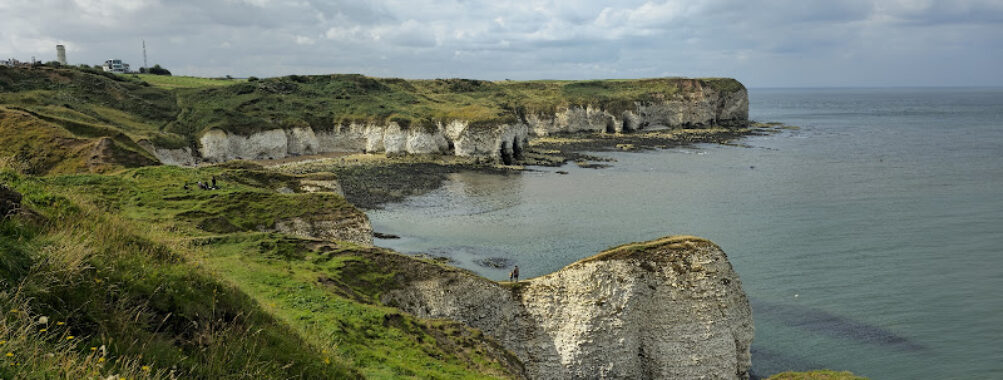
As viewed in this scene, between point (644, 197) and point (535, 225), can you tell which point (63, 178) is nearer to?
point (535, 225)

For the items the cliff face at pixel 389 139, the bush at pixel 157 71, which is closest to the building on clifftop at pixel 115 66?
the bush at pixel 157 71

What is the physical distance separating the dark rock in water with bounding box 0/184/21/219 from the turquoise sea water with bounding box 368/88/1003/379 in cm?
2956

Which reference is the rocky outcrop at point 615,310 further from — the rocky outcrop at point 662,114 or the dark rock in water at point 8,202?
the rocky outcrop at point 662,114

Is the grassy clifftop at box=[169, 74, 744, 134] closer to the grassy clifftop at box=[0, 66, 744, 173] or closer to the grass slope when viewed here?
the grassy clifftop at box=[0, 66, 744, 173]

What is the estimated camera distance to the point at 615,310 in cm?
2409

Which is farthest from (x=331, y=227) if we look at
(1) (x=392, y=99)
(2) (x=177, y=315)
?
(1) (x=392, y=99)

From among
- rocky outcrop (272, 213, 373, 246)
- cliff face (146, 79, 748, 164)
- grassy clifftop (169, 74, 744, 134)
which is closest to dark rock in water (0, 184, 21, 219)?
rocky outcrop (272, 213, 373, 246)

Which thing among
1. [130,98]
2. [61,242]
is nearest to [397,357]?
[61,242]

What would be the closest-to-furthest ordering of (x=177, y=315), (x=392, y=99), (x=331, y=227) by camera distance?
(x=177, y=315) → (x=331, y=227) → (x=392, y=99)

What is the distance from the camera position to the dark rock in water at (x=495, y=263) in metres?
43.3

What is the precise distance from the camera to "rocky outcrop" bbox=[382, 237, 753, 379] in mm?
23875

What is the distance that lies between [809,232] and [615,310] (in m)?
37.0

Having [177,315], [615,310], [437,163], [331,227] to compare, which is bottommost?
[615,310]

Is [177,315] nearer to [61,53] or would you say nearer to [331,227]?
[331,227]
